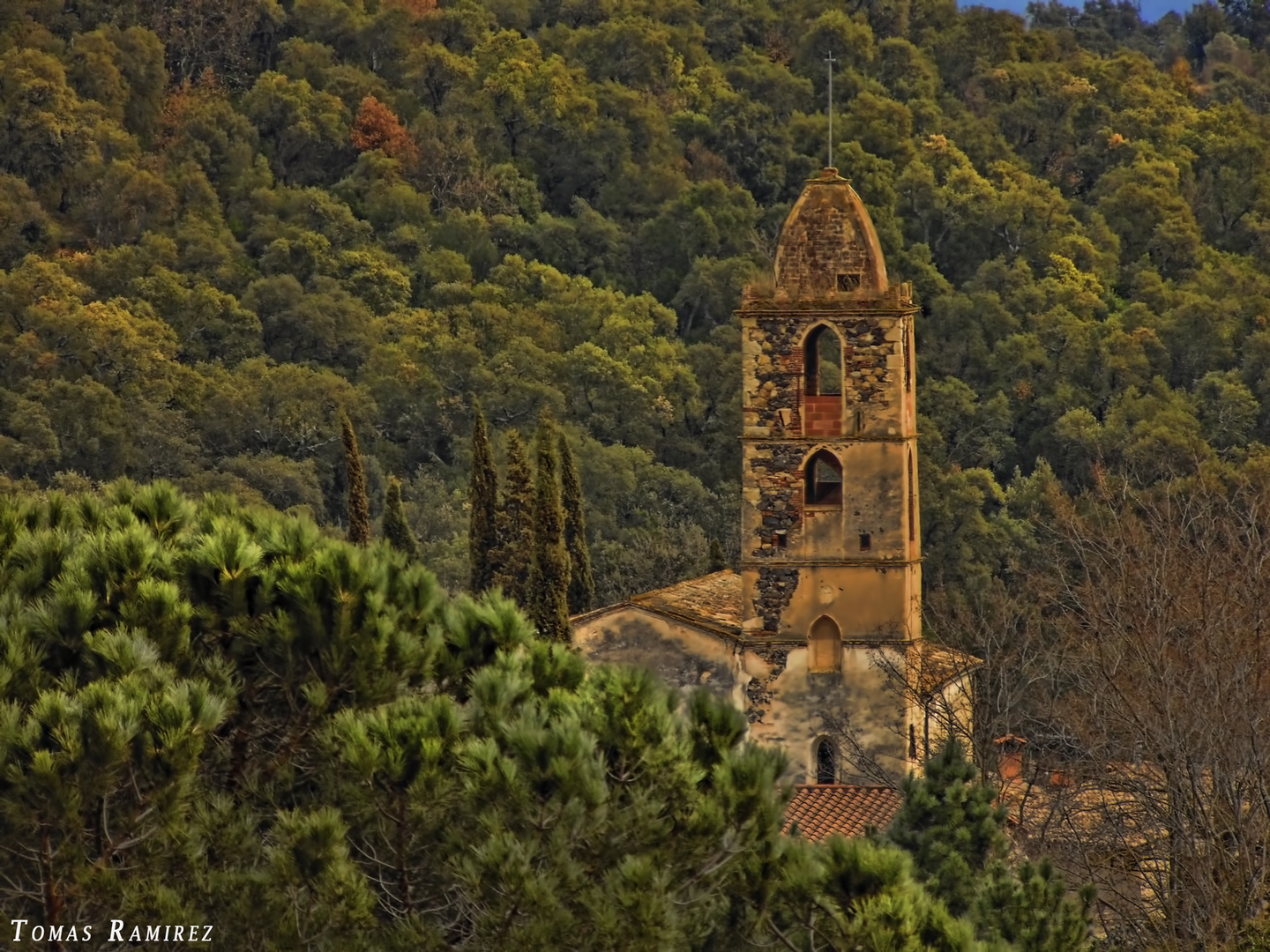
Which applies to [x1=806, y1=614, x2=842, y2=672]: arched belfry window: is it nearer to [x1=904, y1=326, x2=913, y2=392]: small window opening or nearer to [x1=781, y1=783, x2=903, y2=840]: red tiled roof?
[x1=781, y1=783, x2=903, y2=840]: red tiled roof

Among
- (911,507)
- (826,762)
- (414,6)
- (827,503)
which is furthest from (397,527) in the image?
(414,6)

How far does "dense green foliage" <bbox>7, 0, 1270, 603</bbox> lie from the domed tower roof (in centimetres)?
1999

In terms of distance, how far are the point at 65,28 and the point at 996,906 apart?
215 ft

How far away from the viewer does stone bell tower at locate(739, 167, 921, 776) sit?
1559 inches

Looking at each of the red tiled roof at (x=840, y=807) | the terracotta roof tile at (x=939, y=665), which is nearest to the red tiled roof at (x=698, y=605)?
the terracotta roof tile at (x=939, y=665)

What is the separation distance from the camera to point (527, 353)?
73.8 metres

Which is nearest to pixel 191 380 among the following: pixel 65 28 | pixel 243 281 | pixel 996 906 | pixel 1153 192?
pixel 243 281

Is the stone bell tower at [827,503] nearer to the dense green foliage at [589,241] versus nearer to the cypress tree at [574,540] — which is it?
the cypress tree at [574,540]

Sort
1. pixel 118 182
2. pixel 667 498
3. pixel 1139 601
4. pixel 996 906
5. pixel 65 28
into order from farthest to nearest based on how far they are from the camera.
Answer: pixel 65 28 < pixel 118 182 < pixel 667 498 < pixel 1139 601 < pixel 996 906

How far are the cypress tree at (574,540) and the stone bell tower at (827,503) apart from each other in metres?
9.83

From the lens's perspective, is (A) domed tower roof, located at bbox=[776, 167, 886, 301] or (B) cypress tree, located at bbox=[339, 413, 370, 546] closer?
(A) domed tower roof, located at bbox=[776, 167, 886, 301]

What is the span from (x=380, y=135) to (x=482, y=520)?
38524mm

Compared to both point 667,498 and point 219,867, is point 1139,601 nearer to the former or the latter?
point 219,867

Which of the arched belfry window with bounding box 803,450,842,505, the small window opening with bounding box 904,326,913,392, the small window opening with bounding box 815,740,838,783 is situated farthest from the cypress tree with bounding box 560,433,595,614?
the small window opening with bounding box 815,740,838,783
